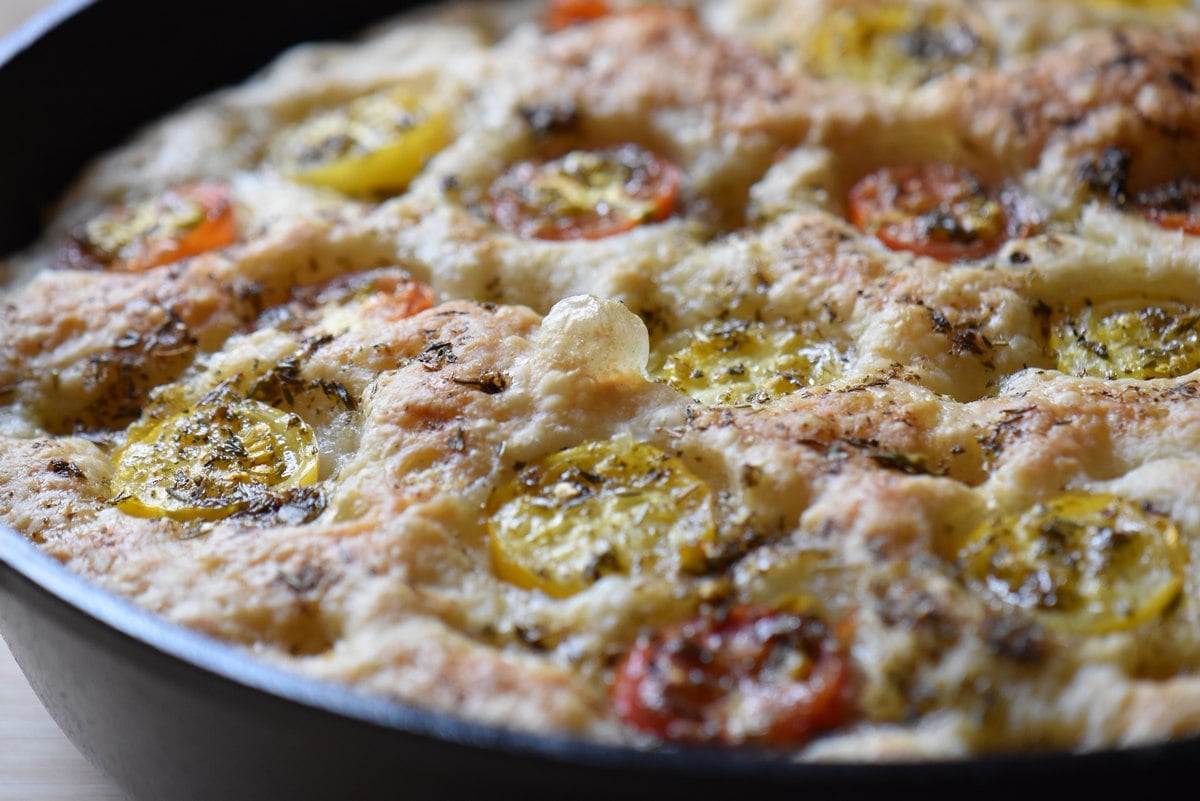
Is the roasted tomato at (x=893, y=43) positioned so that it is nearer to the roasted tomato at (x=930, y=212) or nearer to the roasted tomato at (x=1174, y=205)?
the roasted tomato at (x=930, y=212)

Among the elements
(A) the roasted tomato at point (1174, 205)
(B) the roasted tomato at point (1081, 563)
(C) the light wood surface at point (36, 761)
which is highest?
(B) the roasted tomato at point (1081, 563)

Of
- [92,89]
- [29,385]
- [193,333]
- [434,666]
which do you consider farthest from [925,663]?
[92,89]

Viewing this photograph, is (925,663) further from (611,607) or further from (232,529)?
(232,529)

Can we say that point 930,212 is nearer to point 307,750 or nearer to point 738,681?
point 738,681

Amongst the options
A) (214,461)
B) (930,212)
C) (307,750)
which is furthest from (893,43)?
(307,750)

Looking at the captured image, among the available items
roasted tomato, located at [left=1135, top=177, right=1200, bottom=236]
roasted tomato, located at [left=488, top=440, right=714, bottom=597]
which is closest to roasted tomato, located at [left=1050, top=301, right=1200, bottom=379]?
roasted tomato, located at [left=1135, top=177, right=1200, bottom=236]

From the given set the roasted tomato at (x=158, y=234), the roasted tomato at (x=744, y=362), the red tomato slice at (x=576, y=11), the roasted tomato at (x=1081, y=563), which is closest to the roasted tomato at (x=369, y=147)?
the roasted tomato at (x=158, y=234)
